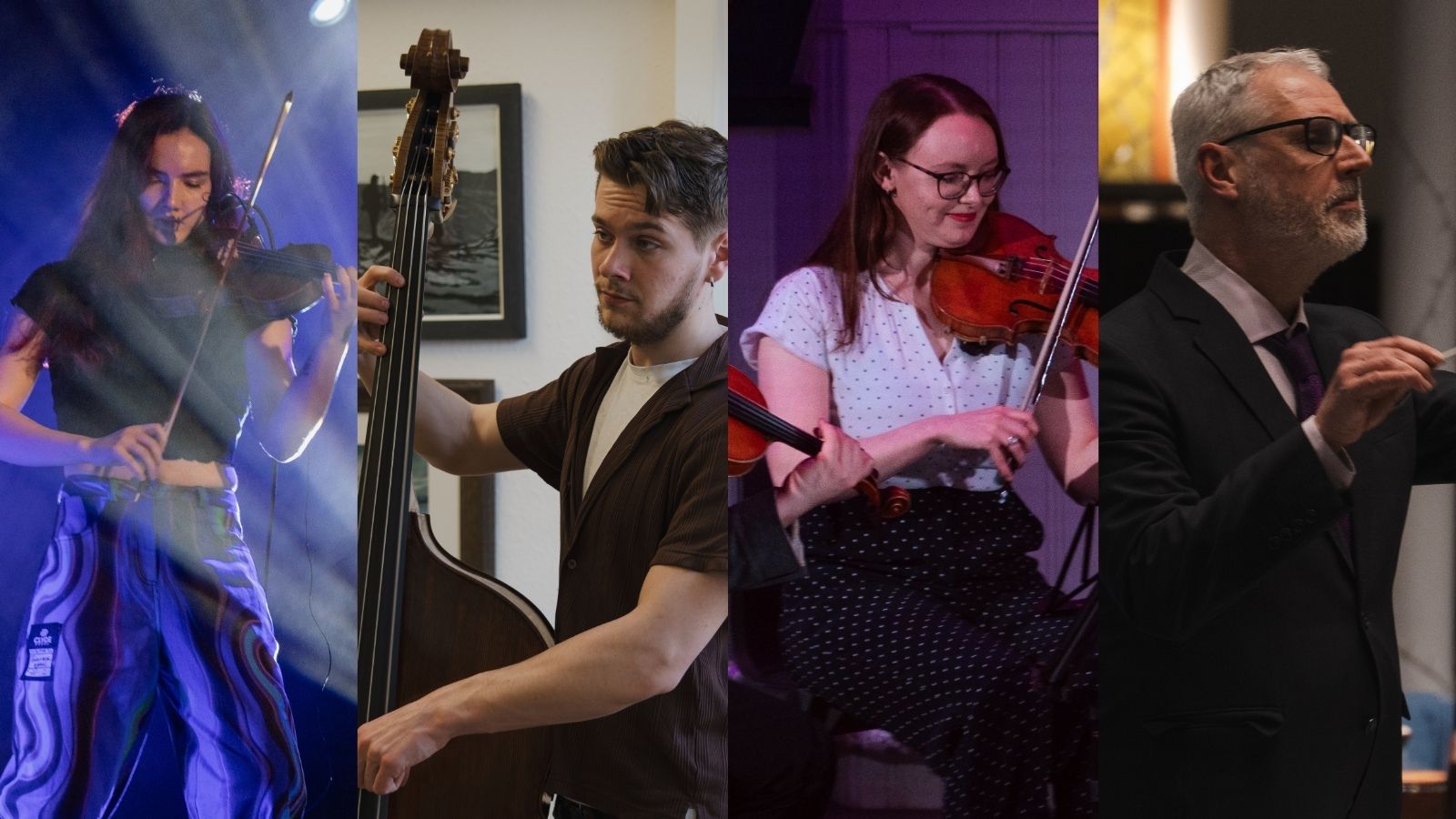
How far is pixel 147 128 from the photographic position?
5.64 feet

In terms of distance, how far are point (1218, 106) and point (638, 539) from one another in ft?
3.51

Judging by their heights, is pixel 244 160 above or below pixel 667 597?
above

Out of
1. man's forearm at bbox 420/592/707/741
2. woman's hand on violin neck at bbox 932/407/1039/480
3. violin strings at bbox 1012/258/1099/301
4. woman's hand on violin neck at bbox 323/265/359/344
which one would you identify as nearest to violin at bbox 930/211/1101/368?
violin strings at bbox 1012/258/1099/301

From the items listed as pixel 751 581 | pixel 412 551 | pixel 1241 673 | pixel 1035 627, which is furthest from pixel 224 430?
pixel 1241 673

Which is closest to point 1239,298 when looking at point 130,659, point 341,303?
point 341,303

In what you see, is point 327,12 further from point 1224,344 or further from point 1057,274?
point 1224,344

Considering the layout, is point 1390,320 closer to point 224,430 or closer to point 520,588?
point 520,588

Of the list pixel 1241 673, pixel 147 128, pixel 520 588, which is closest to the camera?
pixel 1241 673

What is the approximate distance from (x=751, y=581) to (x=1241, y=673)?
0.71m

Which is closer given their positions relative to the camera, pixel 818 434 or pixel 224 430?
pixel 818 434

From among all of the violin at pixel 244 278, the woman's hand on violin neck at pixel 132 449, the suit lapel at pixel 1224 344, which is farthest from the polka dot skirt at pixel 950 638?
the woman's hand on violin neck at pixel 132 449

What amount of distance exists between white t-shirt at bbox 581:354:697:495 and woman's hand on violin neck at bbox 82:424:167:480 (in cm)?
65

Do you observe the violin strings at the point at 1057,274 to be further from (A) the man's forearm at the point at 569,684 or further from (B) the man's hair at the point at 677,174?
(A) the man's forearm at the point at 569,684

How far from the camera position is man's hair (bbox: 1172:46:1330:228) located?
1633 millimetres
